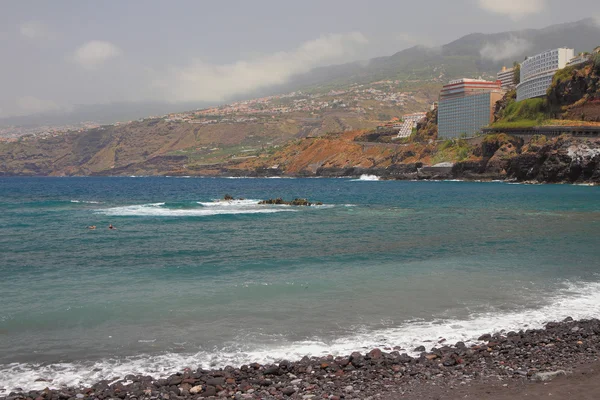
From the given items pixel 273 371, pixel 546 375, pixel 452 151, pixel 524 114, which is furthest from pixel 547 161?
pixel 273 371

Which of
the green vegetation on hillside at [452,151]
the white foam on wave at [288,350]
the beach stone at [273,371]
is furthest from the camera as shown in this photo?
the green vegetation on hillside at [452,151]

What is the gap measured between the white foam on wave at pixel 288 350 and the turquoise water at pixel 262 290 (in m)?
0.04

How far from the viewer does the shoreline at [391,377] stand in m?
8.50

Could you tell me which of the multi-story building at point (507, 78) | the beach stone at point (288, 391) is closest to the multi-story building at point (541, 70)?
the multi-story building at point (507, 78)

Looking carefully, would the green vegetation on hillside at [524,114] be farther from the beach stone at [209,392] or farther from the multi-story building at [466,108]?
the beach stone at [209,392]

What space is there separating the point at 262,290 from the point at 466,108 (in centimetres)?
13053

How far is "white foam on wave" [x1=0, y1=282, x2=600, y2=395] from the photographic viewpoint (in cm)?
954

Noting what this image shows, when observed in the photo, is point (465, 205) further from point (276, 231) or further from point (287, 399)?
point (287, 399)

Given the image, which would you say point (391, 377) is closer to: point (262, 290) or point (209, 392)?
point (209, 392)

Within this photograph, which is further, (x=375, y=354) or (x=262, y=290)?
(x=262, y=290)

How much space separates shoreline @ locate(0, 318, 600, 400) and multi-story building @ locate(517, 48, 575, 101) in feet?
370

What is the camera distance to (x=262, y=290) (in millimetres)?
15844

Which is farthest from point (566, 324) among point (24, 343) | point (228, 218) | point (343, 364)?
point (228, 218)

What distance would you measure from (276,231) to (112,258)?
10.7 meters
